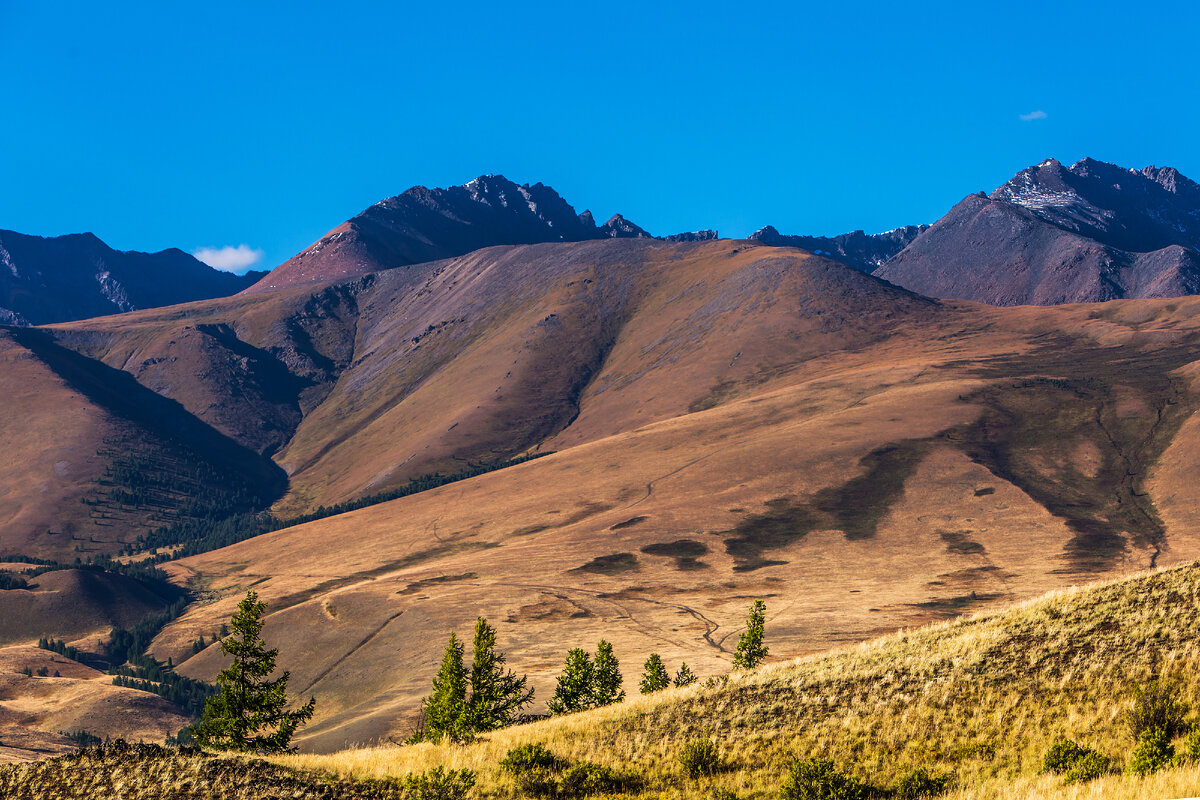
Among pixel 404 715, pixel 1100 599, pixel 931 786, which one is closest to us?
pixel 931 786

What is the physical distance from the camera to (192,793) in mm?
23328

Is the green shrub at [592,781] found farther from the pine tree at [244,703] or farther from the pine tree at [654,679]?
the pine tree at [654,679]

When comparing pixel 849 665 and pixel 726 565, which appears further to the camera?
pixel 726 565

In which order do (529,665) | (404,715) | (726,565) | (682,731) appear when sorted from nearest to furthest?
(682,731), (404,715), (529,665), (726,565)

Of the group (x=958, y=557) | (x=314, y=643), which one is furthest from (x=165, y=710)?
(x=958, y=557)

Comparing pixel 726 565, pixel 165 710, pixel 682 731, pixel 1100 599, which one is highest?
pixel 1100 599

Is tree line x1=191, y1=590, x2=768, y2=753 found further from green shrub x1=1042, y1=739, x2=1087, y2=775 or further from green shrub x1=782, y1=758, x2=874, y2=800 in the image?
green shrub x1=1042, y1=739, x2=1087, y2=775

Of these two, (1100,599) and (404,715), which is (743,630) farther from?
(1100,599)

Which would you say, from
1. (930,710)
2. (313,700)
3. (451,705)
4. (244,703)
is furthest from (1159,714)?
(313,700)

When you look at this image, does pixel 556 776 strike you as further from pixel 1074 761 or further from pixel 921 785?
pixel 1074 761

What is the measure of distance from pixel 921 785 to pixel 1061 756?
11.0 ft

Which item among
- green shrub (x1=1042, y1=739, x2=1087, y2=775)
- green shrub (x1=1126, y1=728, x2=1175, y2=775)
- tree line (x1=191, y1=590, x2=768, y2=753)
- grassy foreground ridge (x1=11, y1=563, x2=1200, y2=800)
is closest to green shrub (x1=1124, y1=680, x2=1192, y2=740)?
green shrub (x1=1126, y1=728, x2=1175, y2=775)

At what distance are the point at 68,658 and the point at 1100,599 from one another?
8062 inches

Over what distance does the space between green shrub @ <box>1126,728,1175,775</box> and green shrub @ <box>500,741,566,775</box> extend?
1420cm
